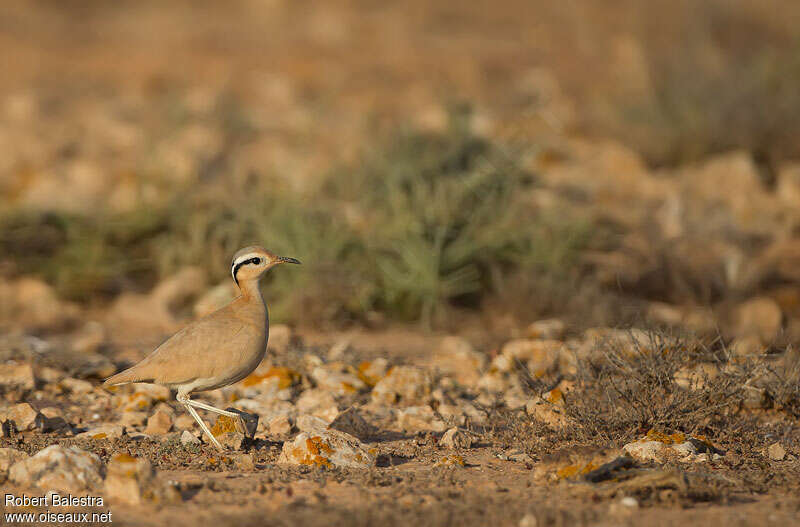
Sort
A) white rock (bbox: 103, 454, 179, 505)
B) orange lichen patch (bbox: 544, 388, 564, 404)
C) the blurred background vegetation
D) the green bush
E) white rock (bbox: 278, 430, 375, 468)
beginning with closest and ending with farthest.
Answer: white rock (bbox: 103, 454, 179, 505) < white rock (bbox: 278, 430, 375, 468) < orange lichen patch (bbox: 544, 388, 564, 404) < the green bush < the blurred background vegetation

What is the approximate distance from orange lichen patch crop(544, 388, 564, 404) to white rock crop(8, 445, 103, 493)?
7.03 feet

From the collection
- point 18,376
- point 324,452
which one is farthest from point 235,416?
point 18,376

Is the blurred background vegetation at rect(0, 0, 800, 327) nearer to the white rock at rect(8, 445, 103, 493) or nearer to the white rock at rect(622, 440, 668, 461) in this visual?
the white rock at rect(622, 440, 668, 461)

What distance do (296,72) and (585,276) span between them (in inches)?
330

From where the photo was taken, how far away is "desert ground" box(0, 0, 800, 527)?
12.5 feet

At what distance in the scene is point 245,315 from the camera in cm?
→ 435

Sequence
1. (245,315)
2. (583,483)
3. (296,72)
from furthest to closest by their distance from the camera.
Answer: (296,72) → (245,315) → (583,483)

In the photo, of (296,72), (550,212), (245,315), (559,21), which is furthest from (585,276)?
(559,21)

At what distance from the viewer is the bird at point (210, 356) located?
13.7ft

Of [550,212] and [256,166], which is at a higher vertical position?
[256,166]

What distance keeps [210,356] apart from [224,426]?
403mm

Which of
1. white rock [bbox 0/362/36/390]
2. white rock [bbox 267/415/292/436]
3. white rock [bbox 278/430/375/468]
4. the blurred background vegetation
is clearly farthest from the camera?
the blurred background vegetation

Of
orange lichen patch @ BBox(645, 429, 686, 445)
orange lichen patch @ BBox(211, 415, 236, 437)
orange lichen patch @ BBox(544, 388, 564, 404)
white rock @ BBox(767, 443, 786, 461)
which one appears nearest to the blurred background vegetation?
orange lichen patch @ BBox(544, 388, 564, 404)

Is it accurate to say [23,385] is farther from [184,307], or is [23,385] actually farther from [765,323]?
[765,323]
